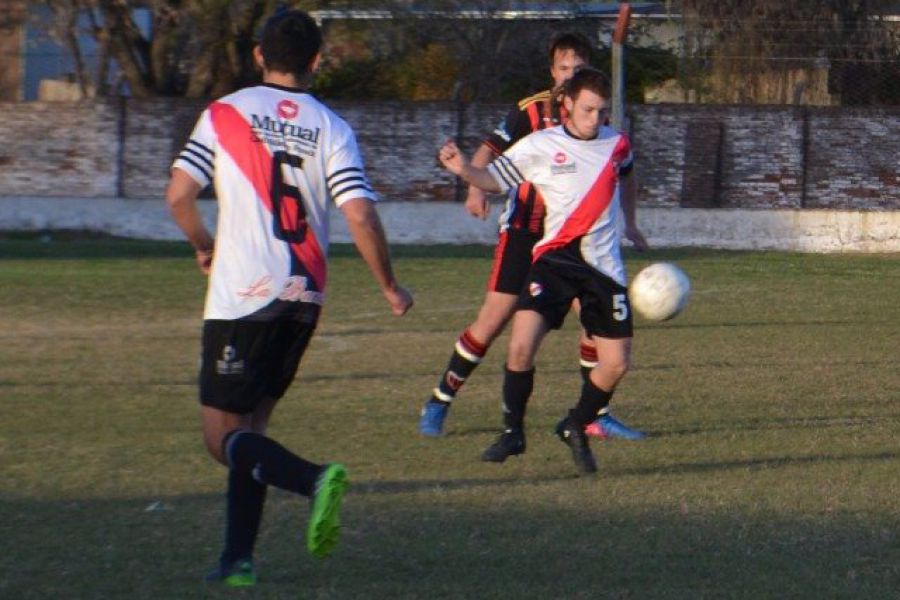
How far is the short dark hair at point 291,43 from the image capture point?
16.2 feet

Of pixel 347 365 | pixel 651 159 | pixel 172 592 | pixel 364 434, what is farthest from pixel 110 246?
pixel 172 592

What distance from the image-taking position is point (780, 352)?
11.4 metres

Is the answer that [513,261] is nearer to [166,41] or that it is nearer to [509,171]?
[509,171]

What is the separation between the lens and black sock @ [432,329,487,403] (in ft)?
26.2

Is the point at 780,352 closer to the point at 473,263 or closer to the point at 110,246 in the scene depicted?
the point at 473,263

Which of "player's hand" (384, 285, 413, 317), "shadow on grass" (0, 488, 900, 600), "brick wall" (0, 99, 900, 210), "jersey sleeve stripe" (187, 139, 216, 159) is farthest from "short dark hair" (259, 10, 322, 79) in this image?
"brick wall" (0, 99, 900, 210)

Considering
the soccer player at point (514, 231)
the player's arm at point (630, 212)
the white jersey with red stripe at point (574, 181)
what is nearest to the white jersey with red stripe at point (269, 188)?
the white jersey with red stripe at point (574, 181)

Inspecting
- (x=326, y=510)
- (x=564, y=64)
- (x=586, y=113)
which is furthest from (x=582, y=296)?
(x=326, y=510)

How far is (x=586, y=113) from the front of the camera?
6793mm

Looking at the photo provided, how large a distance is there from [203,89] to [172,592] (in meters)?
21.1

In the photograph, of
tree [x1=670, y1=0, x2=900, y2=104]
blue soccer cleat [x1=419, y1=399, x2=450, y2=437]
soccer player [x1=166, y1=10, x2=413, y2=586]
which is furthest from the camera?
tree [x1=670, y1=0, x2=900, y2=104]

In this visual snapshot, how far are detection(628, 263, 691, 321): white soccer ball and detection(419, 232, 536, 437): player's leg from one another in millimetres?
618

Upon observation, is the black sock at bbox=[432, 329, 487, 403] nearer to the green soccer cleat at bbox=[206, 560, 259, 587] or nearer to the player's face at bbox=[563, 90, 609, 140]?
the player's face at bbox=[563, 90, 609, 140]

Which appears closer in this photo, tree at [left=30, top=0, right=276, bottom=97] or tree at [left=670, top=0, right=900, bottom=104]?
tree at [left=670, top=0, right=900, bottom=104]
